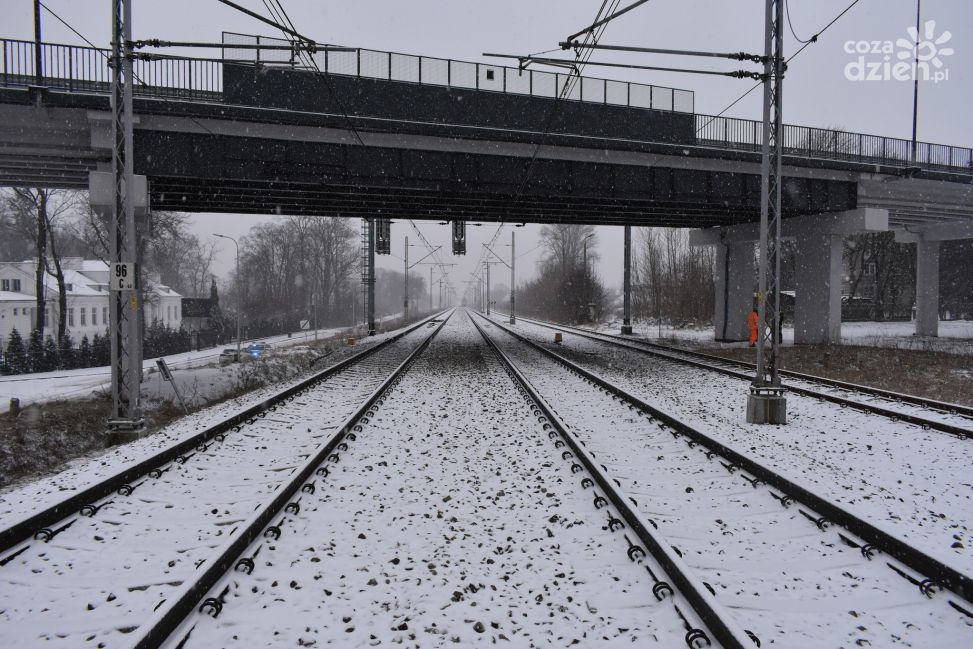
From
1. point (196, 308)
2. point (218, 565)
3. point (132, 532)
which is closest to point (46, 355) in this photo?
point (132, 532)

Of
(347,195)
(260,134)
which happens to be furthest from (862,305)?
(260,134)

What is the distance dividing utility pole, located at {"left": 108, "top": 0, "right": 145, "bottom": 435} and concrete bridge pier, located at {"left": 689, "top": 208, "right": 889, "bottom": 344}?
2647cm

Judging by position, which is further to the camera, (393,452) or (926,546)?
(393,452)

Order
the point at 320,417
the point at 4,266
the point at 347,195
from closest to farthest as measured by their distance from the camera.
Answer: the point at 320,417 < the point at 347,195 < the point at 4,266

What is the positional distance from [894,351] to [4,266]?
70.1 m

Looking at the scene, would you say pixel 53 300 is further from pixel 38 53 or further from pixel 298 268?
pixel 38 53

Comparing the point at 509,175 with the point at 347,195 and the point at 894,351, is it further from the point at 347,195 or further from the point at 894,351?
the point at 894,351

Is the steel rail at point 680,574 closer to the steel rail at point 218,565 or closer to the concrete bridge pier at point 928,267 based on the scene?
the steel rail at point 218,565

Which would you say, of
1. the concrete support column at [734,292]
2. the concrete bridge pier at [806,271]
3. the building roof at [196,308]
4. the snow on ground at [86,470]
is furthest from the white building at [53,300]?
the concrete bridge pier at [806,271]

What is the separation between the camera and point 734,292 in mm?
29906

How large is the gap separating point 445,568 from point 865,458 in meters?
6.11

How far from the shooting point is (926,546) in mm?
4453

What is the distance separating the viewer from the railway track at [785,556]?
341 centimetres

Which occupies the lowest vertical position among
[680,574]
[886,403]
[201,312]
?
[886,403]
